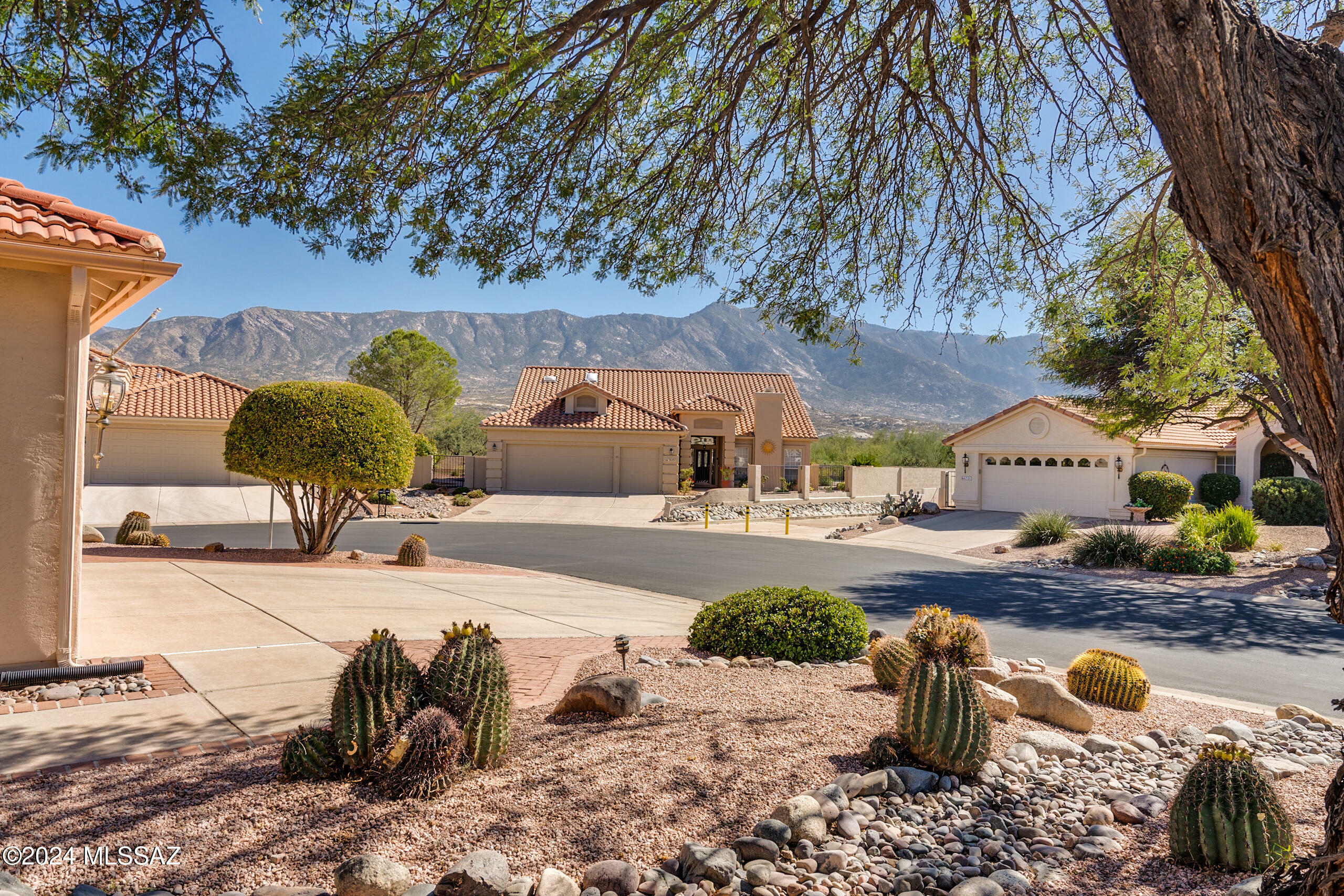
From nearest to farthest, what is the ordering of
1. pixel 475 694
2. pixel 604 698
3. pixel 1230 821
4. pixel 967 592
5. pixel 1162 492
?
1. pixel 1230 821
2. pixel 475 694
3. pixel 604 698
4. pixel 967 592
5. pixel 1162 492

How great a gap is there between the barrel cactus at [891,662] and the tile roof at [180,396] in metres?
31.3

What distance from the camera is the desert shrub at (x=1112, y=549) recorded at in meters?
19.3

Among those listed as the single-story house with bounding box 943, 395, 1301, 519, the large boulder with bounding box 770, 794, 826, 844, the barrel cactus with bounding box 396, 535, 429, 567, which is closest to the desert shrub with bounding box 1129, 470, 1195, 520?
the single-story house with bounding box 943, 395, 1301, 519

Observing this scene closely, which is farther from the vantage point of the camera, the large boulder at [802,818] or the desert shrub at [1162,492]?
the desert shrub at [1162,492]

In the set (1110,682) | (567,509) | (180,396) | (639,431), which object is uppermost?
(180,396)

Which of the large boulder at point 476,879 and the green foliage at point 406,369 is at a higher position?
the green foliage at point 406,369

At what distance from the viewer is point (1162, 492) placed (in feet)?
88.0

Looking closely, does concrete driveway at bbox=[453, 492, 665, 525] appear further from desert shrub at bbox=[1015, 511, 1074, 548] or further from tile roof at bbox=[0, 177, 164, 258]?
tile roof at bbox=[0, 177, 164, 258]

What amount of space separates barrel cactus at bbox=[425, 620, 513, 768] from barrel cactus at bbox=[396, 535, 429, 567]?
11.4 m

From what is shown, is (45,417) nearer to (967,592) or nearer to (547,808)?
(547,808)

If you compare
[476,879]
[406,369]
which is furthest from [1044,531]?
[406,369]

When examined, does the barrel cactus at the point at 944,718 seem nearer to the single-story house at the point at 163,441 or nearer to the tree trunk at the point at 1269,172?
the tree trunk at the point at 1269,172

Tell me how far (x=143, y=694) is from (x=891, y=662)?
598 cm

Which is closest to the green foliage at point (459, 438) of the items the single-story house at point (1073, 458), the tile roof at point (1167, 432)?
the single-story house at point (1073, 458)
